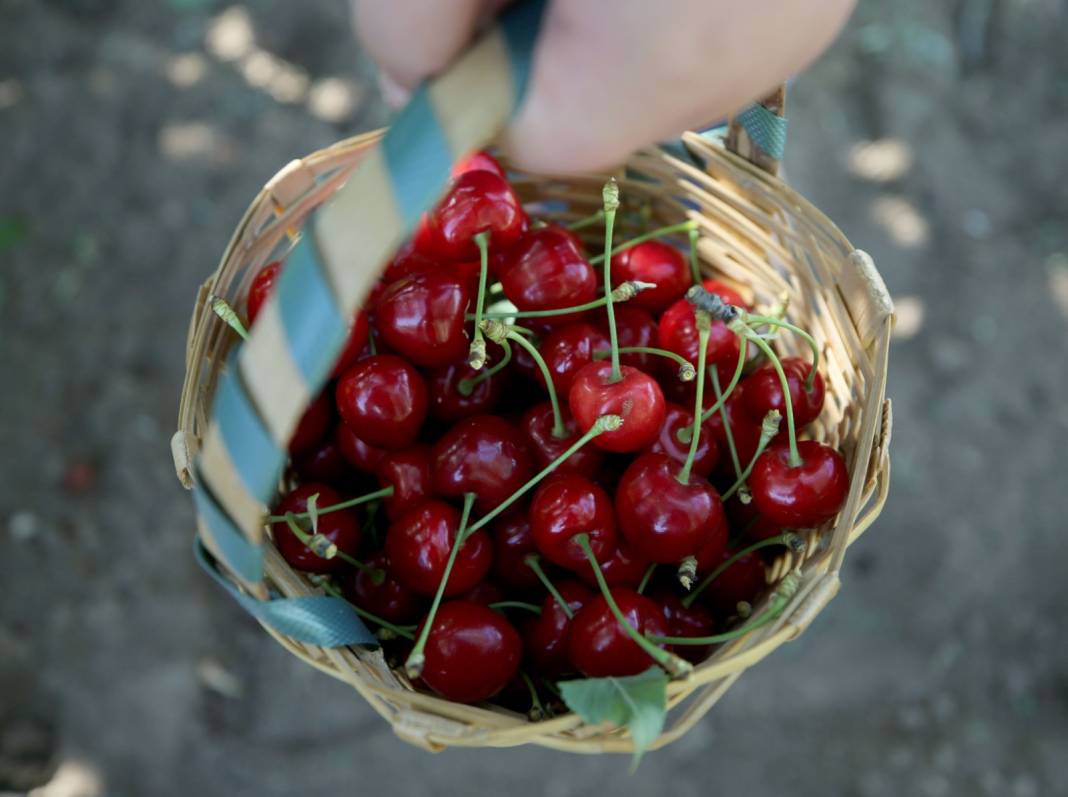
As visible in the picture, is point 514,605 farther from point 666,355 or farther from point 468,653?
point 666,355

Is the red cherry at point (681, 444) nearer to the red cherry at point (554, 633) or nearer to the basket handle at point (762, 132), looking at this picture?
the red cherry at point (554, 633)

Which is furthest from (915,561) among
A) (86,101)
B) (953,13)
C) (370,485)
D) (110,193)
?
(86,101)

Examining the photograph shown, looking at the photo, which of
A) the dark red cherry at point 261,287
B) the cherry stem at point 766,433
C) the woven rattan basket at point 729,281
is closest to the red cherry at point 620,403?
the cherry stem at point 766,433

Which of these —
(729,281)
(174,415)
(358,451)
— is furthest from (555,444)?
(174,415)

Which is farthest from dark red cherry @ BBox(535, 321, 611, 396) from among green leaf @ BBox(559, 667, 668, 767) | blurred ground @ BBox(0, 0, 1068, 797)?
blurred ground @ BBox(0, 0, 1068, 797)

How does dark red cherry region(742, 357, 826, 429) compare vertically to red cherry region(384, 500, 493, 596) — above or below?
below

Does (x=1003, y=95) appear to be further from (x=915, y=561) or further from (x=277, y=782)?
(x=277, y=782)

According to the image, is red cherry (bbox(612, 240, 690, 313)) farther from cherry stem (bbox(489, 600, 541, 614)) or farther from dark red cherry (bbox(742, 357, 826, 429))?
cherry stem (bbox(489, 600, 541, 614))
